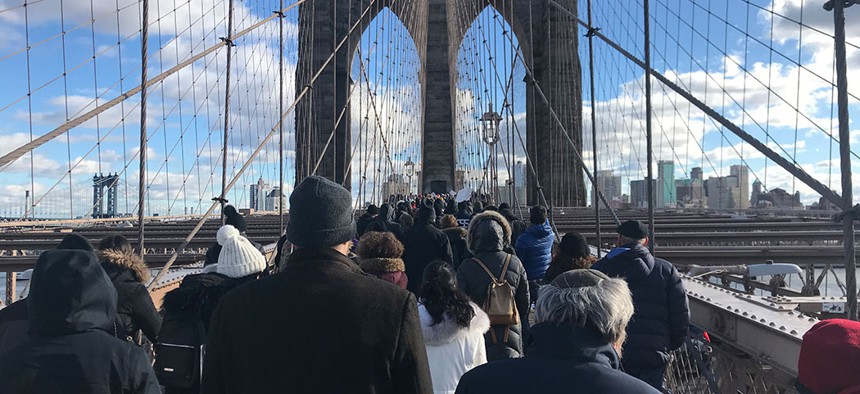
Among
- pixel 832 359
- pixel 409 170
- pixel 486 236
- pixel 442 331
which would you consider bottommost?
pixel 442 331

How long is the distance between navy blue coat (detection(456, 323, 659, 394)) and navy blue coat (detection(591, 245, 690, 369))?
3.94 ft

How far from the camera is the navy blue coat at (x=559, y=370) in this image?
99 centimetres

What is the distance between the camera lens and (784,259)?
17.5 ft

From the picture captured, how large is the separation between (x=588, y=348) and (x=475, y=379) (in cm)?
21

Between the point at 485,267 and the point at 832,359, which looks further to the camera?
the point at 485,267

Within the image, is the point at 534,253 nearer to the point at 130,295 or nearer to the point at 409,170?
the point at 130,295

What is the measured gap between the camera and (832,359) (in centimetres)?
101

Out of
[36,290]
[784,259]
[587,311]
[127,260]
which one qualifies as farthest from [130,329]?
[784,259]

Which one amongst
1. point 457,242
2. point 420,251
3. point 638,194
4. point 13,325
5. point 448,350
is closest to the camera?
point 13,325

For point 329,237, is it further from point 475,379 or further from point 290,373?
point 475,379

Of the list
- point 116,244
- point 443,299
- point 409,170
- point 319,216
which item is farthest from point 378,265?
point 409,170

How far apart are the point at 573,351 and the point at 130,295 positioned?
1510 millimetres

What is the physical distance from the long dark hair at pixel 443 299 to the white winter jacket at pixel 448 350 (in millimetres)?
17

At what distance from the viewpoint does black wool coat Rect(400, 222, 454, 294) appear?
3703 millimetres
